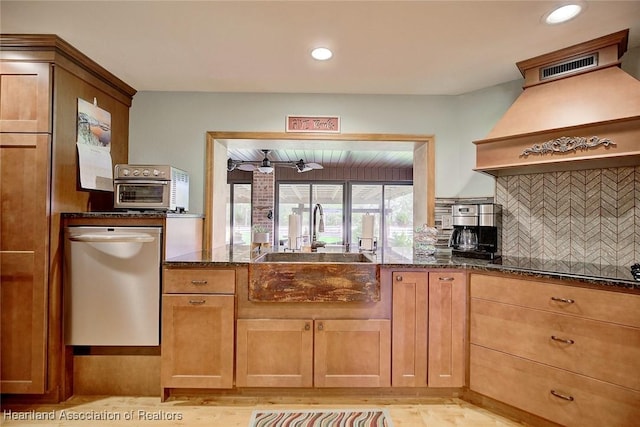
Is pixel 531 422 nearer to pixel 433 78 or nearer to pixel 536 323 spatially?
pixel 536 323

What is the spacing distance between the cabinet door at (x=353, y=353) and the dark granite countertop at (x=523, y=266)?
1.41 ft

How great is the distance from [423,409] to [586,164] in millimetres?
1835

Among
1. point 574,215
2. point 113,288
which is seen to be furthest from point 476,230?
point 113,288

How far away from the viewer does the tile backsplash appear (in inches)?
77.2

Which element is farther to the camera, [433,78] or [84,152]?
[433,78]

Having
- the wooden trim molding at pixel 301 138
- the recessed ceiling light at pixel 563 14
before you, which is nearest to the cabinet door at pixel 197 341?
the wooden trim molding at pixel 301 138

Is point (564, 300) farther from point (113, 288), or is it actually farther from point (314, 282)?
point (113, 288)

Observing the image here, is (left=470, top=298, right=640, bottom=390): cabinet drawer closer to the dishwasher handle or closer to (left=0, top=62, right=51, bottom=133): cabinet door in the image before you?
the dishwasher handle

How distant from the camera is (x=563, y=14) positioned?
1.64 metres

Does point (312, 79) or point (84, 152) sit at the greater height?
point (312, 79)

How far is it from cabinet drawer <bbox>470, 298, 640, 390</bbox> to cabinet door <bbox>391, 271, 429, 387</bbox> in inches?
12.3

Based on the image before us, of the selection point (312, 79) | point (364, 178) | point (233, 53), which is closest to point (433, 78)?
point (312, 79)

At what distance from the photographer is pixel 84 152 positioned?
2121 millimetres

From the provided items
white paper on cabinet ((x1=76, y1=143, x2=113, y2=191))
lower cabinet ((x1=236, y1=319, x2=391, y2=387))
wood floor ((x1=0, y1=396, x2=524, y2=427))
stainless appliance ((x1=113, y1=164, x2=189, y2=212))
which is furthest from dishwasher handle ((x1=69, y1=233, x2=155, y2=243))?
wood floor ((x1=0, y1=396, x2=524, y2=427))
